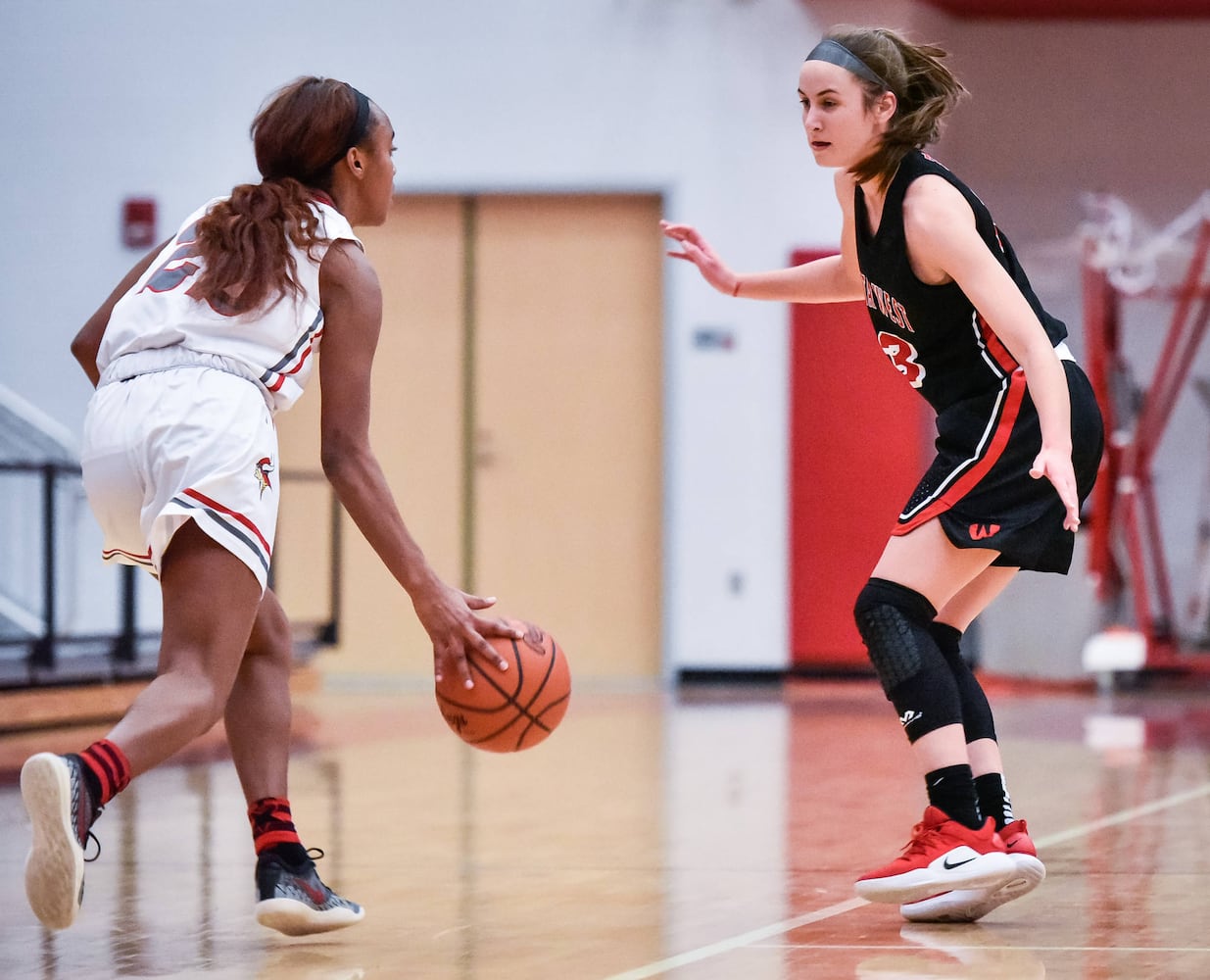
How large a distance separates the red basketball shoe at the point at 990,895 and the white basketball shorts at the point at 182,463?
1332 mm

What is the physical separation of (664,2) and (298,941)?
24.8 ft

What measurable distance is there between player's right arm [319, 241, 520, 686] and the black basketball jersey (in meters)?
0.94

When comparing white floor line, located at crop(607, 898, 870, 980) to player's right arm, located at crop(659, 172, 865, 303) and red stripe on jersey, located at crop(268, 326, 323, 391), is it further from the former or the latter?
player's right arm, located at crop(659, 172, 865, 303)

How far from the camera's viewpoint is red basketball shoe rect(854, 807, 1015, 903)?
302 cm

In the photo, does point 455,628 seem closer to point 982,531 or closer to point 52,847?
point 52,847

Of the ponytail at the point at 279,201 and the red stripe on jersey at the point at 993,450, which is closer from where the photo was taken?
the ponytail at the point at 279,201

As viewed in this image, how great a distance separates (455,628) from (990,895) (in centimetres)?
107

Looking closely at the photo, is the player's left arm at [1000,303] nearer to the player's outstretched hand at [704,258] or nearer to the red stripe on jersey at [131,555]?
the player's outstretched hand at [704,258]

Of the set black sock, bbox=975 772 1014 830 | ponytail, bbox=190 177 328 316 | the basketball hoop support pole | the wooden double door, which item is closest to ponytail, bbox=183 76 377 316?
ponytail, bbox=190 177 328 316

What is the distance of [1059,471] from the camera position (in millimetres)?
2859

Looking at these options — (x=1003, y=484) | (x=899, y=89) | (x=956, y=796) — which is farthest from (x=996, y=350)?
(x=956, y=796)

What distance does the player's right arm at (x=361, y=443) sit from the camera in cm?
285

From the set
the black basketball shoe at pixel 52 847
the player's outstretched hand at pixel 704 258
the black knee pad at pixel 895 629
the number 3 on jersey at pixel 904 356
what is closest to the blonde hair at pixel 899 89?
the number 3 on jersey at pixel 904 356

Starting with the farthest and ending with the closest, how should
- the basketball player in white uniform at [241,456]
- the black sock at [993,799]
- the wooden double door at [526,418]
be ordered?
the wooden double door at [526,418], the black sock at [993,799], the basketball player in white uniform at [241,456]
